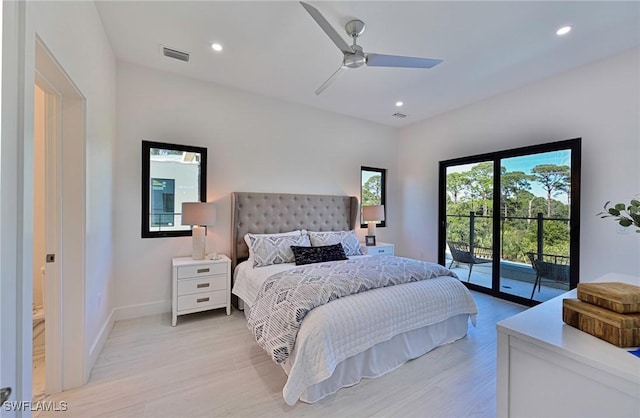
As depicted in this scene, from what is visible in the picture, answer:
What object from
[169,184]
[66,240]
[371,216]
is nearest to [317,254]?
[371,216]

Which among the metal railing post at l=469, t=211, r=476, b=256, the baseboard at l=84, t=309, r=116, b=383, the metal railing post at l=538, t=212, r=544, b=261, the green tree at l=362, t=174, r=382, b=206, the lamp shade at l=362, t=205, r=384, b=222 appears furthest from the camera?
the green tree at l=362, t=174, r=382, b=206

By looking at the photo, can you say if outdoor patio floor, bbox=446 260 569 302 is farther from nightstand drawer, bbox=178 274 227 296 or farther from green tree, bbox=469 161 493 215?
nightstand drawer, bbox=178 274 227 296

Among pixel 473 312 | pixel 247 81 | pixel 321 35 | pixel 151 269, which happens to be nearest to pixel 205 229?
pixel 151 269

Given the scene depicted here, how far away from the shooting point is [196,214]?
325cm

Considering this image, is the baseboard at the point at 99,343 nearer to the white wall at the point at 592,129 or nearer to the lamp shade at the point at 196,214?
the lamp shade at the point at 196,214

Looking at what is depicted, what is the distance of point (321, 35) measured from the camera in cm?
262

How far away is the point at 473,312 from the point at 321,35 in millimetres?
3232

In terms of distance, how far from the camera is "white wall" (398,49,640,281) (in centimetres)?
288

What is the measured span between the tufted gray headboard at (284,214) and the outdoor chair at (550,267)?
2672 mm

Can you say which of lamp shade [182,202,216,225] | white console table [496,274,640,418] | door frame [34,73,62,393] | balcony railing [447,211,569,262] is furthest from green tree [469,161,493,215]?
door frame [34,73,62,393]

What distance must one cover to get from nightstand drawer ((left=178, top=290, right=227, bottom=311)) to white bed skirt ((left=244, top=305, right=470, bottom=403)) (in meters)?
1.55

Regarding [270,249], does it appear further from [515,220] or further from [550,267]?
[550,267]

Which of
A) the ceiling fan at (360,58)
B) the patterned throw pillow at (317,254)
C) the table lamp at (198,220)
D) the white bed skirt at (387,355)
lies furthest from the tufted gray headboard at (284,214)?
the ceiling fan at (360,58)

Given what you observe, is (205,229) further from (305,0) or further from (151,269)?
(305,0)
